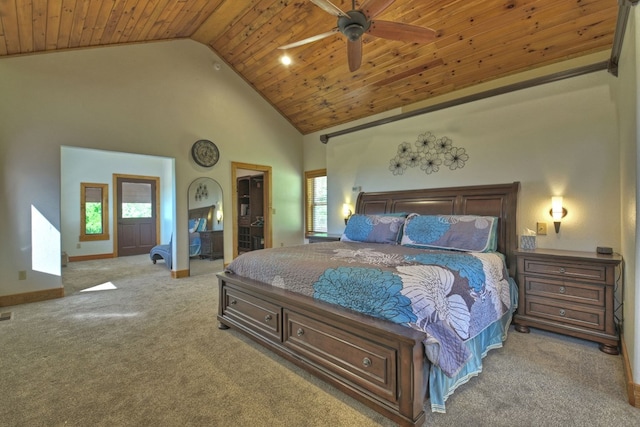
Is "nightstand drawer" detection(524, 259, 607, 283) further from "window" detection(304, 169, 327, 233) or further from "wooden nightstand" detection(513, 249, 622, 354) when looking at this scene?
"window" detection(304, 169, 327, 233)

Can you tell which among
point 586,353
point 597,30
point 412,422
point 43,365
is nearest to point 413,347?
point 412,422

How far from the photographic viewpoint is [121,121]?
14.6 ft

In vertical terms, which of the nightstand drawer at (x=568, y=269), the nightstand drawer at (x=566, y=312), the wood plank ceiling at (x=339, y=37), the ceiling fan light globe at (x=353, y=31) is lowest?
the nightstand drawer at (x=566, y=312)

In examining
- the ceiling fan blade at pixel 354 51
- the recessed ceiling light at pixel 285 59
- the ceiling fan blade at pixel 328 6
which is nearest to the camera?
the ceiling fan blade at pixel 328 6

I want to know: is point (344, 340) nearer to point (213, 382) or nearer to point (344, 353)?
point (344, 353)

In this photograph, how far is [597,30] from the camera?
2.89 m

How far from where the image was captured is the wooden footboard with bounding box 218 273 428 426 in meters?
1.55

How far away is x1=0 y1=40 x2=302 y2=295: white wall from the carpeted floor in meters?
1.57

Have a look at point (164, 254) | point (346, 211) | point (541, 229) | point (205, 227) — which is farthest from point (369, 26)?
point (164, 254)

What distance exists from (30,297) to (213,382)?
349cm

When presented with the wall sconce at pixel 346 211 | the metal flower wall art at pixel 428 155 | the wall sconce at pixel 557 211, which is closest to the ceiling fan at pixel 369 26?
the metal flower wall art at pixel 428 155

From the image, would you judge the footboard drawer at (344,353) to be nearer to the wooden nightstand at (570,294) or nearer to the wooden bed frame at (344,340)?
the wooden bed frame at (344,340)

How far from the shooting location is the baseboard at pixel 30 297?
12.0 feet

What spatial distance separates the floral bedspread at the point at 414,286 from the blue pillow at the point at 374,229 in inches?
35.4
